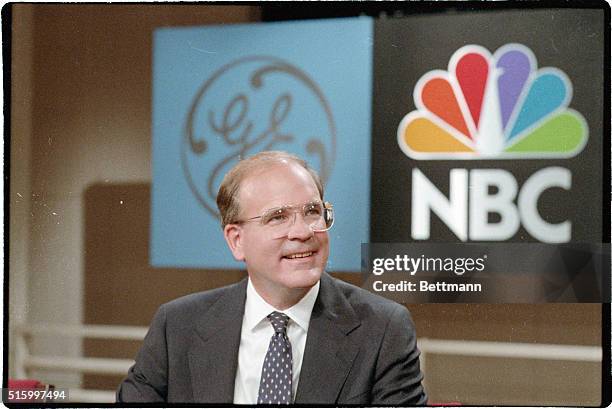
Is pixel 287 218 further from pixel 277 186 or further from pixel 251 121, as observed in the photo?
pixel 251 121

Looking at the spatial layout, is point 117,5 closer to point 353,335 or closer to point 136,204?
point 136,204

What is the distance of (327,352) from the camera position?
2.20 metres

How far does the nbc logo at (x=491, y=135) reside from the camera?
2348mm

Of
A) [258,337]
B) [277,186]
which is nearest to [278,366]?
[258,337]

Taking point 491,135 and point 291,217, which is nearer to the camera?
point 291,217

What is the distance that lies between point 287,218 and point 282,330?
0.29 m

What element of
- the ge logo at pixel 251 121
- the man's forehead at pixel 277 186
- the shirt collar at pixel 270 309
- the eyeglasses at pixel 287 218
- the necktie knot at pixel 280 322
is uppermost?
the ge logo at pixel 251 121

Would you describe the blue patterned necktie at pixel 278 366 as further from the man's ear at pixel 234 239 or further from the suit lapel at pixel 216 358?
the man's ear at pixel 234 239

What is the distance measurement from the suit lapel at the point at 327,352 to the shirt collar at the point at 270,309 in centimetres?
2

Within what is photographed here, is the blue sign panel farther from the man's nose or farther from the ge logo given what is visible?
the man's nose

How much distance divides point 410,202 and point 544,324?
497 millimetres

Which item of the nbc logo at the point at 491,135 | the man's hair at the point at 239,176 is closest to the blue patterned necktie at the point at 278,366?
the man's hair at the point at 239,176

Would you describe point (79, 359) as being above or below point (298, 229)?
below

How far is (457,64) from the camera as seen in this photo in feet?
7.77
